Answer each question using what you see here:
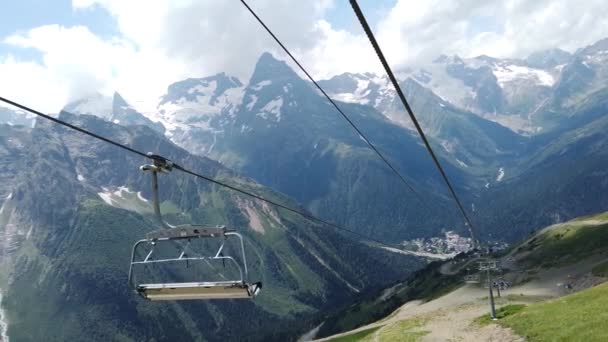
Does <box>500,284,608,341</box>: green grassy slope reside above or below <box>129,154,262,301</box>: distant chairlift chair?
below

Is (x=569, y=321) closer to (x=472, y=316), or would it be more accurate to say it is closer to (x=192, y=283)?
(x=472, y=316)

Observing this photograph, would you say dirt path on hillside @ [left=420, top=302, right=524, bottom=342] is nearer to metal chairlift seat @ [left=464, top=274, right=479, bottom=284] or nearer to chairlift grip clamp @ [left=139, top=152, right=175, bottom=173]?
metal chairlift seat @ [left=464, top=274, right=479, bottom=284]

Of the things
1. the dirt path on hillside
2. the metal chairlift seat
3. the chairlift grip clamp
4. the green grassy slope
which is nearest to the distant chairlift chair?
the chairlift grip clamp

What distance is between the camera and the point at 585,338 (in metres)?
36.9

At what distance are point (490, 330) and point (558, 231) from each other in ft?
537

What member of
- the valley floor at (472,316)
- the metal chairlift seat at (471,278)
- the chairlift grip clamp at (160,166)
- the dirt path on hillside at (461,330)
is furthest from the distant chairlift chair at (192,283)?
the metal chairlift seat at (471,278)

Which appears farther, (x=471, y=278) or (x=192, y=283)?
(x=471, y=278)

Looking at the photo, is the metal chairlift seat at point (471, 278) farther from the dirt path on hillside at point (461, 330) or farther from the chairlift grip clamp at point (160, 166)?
the chairlift grip clamp at point (160, 166)

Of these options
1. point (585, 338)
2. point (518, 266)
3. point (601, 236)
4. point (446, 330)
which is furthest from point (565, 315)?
point (518, 266)

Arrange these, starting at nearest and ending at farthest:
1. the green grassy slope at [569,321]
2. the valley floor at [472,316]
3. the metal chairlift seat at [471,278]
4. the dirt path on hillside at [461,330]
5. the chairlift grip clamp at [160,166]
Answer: the chairlift grip clamp at [160,166]
the green grassy slope at [569,321]
the dirt path on hillside at [461,330]
the valley floor at [472,316]
the metal chairlift seat at [471,278]

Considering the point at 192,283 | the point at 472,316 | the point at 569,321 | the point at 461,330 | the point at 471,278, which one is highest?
the point at 192,283

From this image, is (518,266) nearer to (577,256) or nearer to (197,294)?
(577,256)

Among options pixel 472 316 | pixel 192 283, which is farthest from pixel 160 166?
pixel 472 316

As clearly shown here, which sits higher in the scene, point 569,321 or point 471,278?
point 569,321
